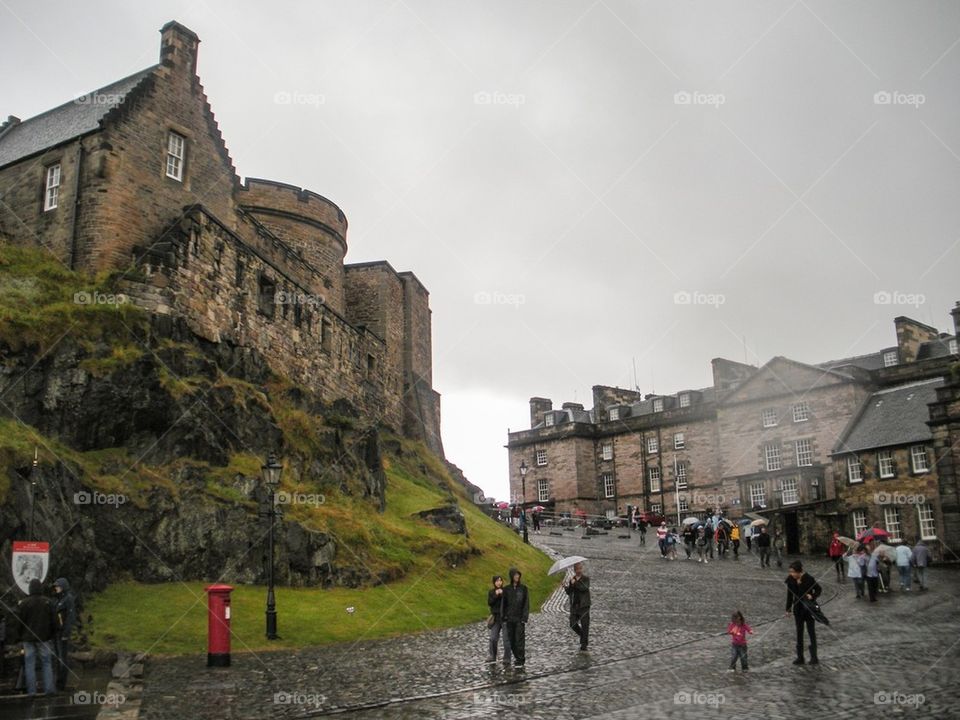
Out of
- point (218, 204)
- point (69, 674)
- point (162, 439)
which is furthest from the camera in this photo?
point (218, 204)

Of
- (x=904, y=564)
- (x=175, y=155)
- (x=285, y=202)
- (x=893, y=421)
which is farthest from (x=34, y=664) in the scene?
(x=893, y=421)

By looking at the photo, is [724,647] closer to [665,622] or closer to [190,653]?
[665,622]

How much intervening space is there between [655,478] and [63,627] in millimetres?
56258

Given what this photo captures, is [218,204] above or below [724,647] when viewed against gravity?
above

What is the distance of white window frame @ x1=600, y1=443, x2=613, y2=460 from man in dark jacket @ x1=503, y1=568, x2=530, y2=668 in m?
55.1

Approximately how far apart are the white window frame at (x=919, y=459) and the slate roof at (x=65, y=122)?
3354 centimetres

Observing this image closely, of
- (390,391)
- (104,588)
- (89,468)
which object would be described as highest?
(390,391)

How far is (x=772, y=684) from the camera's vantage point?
1246 cm

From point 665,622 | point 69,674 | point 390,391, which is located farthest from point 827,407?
point 69,674

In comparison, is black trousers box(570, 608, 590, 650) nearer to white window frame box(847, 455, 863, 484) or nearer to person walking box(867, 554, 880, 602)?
person walking box(867, 554, 880, 602)

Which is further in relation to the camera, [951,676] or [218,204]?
[218,204]

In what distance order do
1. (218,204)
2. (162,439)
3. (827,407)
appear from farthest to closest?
(827,407) → (218,204) → (162,439)

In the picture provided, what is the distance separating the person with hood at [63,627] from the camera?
12.8 m

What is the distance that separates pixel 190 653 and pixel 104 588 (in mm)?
2756
